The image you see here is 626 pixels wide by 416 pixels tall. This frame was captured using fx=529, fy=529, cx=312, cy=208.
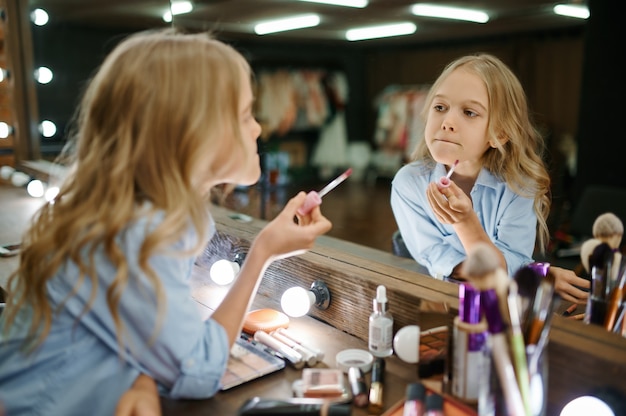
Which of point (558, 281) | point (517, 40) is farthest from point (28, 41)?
point (558, 281)

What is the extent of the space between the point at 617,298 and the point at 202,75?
22.7 inches

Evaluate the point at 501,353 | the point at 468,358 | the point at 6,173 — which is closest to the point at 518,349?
the point at 501,353

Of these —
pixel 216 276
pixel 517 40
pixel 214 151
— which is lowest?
pixel 216 276

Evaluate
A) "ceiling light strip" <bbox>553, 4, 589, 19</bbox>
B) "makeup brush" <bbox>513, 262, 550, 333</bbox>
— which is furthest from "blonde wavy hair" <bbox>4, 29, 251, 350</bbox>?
"ceiling light strip" <bbox>553, 4, 589, 19</bbox>

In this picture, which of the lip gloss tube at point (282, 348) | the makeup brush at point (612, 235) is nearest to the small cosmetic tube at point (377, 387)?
the lip gloss tube at point (282, 348)

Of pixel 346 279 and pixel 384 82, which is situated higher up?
pixel 384 82

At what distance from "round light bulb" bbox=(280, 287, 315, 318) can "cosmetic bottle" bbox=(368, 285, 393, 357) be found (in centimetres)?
15

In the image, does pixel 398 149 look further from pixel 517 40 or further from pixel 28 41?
pixel 28 41

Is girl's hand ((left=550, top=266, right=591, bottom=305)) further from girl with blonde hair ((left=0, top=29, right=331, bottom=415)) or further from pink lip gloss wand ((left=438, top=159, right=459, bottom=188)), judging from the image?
girl with blonde hair ((left=0, top=29, right=331, bottom=415))

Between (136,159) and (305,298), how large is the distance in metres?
0.41

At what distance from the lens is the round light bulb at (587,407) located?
1.85ft

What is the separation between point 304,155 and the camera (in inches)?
78.4

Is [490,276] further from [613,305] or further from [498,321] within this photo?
[613,305]

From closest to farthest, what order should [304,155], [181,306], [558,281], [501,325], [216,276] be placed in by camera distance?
[501,325], [181,306], [558,281], [216,276], [304,155]
